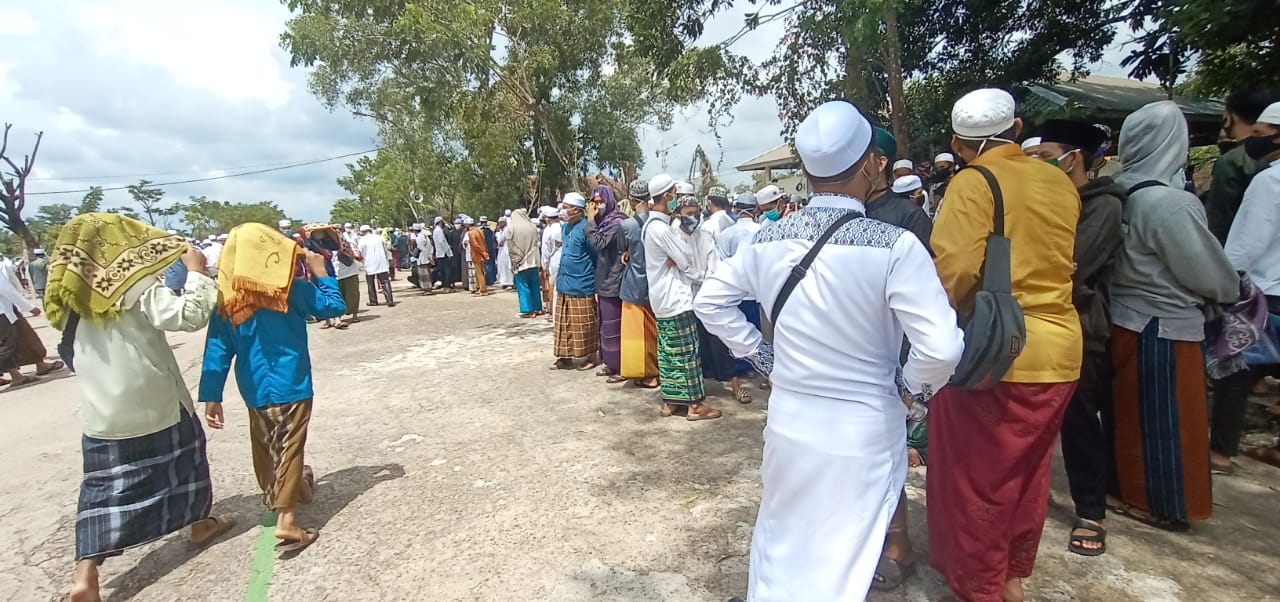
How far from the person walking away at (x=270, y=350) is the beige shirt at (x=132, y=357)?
0.13 m

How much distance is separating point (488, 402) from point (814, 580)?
401 centimetres

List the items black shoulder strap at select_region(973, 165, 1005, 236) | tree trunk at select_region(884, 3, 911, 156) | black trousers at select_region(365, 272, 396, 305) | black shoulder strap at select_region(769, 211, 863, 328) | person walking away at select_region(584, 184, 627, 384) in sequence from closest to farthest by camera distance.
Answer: black shoulder strap at select_region(769, 211, 863, 328) < black shoulder strap at select_region(973, 165, 1005, 236) < person walking away at select_region(584, 184, 627, 384) < tree trunk at select_region(884, 3, 911, 156) < black trousers at select_region(365, 272, 396, 305)

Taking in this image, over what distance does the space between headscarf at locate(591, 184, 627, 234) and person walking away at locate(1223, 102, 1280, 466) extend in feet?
12.5

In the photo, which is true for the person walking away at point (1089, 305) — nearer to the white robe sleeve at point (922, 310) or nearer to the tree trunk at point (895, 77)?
the white robe sleeve at point (922, 310)

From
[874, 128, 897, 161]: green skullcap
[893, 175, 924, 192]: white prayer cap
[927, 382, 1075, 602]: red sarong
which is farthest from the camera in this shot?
[893, 175, 924, 192]: white prayer cap

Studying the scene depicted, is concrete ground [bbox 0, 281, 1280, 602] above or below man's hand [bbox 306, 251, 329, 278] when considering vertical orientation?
below

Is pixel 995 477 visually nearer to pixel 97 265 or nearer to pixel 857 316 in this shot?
pixel 857 316

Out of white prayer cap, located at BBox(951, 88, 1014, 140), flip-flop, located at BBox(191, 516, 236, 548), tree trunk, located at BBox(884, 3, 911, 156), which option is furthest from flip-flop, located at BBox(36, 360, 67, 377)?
tree trunk, located at BBox(884, 3, 911, 156)

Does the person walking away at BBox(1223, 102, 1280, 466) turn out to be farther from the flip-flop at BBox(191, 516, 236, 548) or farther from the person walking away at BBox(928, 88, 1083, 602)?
the flip-flop at BBox(191, 516, 236, 548)

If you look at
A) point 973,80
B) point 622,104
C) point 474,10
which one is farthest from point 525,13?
point 973,80

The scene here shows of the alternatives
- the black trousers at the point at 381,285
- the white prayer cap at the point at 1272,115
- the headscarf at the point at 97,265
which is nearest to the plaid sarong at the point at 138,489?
the headscarf at the point at 97,265

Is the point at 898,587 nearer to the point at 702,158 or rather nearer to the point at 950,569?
the point at 950,569

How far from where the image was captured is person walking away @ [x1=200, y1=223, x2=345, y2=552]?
2961 mm

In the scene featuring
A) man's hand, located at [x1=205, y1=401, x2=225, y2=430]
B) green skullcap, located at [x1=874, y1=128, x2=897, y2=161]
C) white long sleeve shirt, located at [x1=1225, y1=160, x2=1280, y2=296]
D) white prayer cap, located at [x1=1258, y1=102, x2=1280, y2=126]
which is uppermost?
white prayer cap, located at [x1=1258, y1=102, x2=1280, y2=126]
